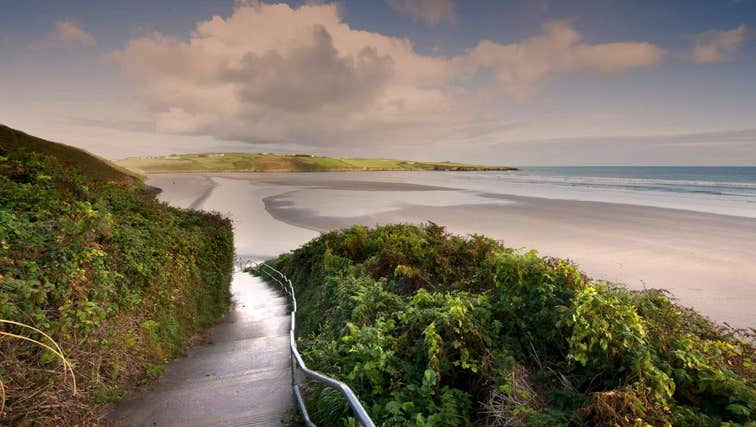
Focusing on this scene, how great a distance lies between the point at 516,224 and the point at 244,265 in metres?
22.5

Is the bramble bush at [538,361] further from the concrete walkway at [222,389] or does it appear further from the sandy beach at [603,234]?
the sandy beach at [603,234]

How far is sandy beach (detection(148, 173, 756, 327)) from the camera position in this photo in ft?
51.6

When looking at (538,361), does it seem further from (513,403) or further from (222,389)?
(222,389)

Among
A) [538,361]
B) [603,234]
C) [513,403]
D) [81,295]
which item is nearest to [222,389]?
[81,295]

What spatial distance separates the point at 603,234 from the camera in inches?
1082

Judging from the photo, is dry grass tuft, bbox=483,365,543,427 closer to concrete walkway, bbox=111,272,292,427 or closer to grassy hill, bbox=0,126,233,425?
concrete walkway, bbox=111,272,292,427

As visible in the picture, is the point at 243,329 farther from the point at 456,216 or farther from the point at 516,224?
the point at 456,216

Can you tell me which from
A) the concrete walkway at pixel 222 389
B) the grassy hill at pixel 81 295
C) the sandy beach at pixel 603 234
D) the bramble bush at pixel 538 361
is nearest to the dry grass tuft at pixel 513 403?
the bramble bush at pixel 538 361

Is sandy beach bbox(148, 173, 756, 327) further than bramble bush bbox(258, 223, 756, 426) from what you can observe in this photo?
Yes

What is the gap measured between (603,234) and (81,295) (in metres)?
29.9

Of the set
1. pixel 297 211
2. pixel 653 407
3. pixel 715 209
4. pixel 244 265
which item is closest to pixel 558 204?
pixel 715 209

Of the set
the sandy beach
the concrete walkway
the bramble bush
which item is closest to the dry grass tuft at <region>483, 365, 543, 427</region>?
the bramble bush

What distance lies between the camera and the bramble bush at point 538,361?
420 cm

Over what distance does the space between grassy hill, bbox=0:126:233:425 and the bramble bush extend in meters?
2.97
